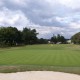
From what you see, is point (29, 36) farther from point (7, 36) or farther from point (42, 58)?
point (42, 58)

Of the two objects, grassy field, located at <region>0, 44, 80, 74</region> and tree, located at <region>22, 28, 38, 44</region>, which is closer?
grassy field, located at <region>0, 44, 80, 74</region>

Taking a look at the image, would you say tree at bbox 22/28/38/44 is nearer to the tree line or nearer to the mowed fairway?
the tree line

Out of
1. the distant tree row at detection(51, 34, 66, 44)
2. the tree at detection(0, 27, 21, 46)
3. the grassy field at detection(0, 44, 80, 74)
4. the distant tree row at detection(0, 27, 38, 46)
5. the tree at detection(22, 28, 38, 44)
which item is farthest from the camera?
the distant tree row at detection(51, 34, 66, 44)

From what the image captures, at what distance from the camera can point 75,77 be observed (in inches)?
707

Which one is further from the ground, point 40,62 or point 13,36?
point 13,36

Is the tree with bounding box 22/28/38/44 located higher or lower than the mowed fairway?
higher

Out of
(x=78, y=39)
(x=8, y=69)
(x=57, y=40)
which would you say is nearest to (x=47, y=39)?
(x=57, y=40)

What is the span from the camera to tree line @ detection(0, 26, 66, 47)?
106m

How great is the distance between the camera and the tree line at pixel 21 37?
106375 mm

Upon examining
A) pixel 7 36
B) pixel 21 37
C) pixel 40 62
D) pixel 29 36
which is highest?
pixel 29 36

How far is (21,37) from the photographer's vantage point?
428 ft

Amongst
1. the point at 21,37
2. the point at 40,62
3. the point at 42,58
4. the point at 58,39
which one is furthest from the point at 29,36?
the point at 40,62

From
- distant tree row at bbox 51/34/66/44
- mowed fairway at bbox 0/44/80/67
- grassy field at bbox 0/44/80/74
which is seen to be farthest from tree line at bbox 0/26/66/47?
grassy field at bbox 0/44/80/74

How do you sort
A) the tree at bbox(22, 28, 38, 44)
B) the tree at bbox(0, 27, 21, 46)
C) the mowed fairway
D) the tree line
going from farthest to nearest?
the tree at bbox(22, 28, 38, 44), the tree line, the tree at bbox(0, 27, 21, 46), the mowed fairway
